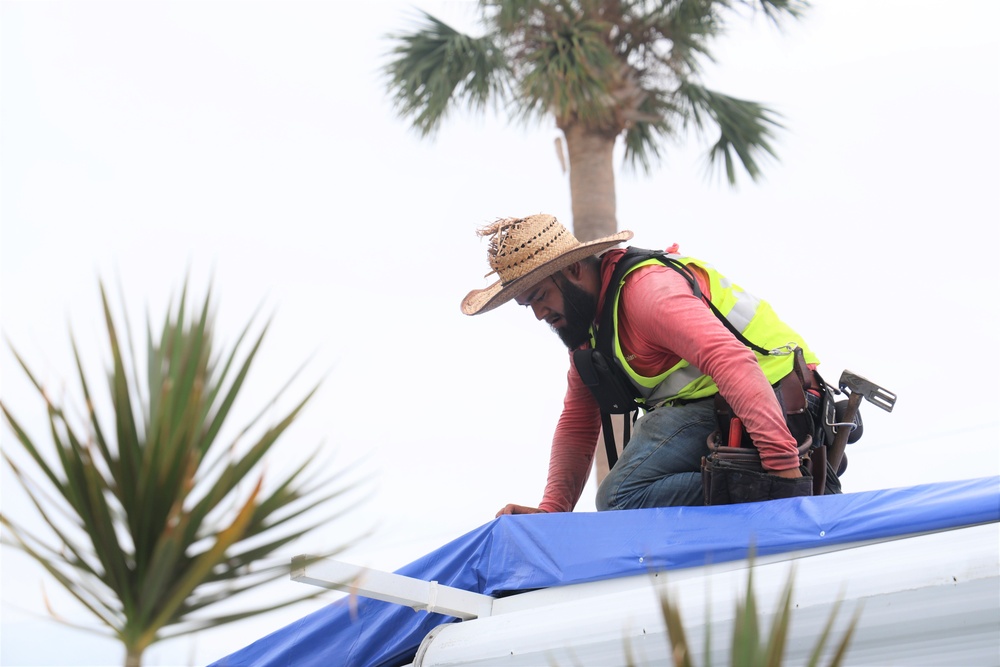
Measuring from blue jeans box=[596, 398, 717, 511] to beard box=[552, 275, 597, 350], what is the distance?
41 cm

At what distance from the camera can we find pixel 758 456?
10.5ft

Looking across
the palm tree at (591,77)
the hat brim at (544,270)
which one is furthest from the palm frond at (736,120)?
the hat brim at (544,270)

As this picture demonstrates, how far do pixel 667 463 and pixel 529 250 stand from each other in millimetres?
863

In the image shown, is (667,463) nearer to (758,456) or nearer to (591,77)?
(758,456)

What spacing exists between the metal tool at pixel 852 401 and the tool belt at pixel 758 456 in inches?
4.6

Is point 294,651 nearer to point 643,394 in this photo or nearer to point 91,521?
point 643,394

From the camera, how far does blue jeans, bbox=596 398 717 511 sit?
339 centimetres

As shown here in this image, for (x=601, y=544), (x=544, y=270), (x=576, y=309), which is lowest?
(x=601, y=544)

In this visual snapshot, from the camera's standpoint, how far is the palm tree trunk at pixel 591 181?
25.9ft

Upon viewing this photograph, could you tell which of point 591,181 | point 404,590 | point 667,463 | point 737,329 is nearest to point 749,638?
point 404,590

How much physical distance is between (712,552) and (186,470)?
1.54m

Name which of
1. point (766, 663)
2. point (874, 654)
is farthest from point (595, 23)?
point (766, 663)

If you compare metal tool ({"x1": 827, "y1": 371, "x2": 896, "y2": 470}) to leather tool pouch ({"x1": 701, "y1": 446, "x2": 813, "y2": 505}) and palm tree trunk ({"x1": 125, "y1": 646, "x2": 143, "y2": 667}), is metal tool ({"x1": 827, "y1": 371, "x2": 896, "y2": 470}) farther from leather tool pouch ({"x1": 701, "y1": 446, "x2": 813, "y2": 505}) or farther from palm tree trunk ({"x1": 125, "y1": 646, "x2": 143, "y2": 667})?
palm tree trunk ({"x1": 125, "y1": 646, "x2": 143, "y2": 667})

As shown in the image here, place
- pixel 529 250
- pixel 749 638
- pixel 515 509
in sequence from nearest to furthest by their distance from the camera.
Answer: pixel 749 638 → pixel 515 509 → pixel 529 250
